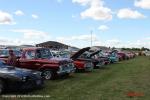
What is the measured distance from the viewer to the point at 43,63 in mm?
19766

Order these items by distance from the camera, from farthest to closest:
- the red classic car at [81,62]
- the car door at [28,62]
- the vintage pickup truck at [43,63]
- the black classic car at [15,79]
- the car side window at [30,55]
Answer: the red classic car at [81,62] < the car side window at [30,55] < the car door at [28,62] < the vintage pickup truck at [43,63] < the black classic car at [15,79]

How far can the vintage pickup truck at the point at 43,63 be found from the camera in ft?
64.0

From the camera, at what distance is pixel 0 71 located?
14.3 metres

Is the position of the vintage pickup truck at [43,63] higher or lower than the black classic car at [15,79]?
higher

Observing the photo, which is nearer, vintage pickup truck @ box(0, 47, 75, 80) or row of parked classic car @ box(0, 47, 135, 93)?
row of parked classic car @ box(0, 47, 135, 93)

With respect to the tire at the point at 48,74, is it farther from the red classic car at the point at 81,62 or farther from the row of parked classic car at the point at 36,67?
the red classic car at the point at 81,62

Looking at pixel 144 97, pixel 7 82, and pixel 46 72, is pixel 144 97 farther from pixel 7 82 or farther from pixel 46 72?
pixel 46 72

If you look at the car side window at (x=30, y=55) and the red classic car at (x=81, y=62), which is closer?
the car side window at (x=30, y=55)

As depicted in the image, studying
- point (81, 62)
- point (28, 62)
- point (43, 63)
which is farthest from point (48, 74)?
point (81, 62)

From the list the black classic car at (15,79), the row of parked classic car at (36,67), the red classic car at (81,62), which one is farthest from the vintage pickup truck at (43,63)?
the black classic car at (15,79)

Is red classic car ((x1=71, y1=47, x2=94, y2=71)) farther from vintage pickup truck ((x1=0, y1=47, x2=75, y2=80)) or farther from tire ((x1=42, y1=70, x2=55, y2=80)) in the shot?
tire ((x1=42, y1=70, x2=55, y2=80))

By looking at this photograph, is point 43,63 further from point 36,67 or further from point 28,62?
point 28,62

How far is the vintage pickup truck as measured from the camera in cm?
1952

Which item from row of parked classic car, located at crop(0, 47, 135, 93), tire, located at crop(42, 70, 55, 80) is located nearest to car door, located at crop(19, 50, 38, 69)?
row of parked classic car, located at crop(0, 47, 135, 93)
